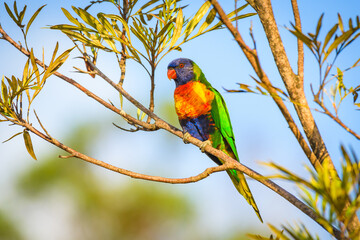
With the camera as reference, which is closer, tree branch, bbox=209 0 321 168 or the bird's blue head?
tree branch, bbox=209 0 321 168

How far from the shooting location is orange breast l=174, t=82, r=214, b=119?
2.00m

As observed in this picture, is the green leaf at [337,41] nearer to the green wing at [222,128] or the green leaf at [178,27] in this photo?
the green leaf at [178,27]

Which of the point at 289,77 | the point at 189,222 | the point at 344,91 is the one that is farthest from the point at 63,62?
the point at 189,222

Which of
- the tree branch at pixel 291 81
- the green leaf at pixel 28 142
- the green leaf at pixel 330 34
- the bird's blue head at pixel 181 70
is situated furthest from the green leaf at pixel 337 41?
the bird's blue head at pixel 181 70

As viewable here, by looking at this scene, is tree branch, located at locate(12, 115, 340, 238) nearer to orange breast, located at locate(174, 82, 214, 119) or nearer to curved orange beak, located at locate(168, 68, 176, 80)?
orange breast, located at locate(174, 82, 214, 119)

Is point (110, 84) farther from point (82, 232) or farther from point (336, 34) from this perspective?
point (82, 232)

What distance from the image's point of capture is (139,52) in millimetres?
1062

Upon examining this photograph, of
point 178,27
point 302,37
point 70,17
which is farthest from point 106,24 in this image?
point 302,37

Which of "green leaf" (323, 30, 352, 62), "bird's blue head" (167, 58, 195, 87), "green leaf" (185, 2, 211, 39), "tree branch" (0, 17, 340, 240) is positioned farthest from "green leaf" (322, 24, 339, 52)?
"bird's blue head" (167, 58, 195, 87)

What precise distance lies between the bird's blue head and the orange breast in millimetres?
100

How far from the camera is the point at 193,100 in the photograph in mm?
2029

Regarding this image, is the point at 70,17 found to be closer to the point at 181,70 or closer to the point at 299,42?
the point at 299,42

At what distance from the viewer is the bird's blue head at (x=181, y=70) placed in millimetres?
2229

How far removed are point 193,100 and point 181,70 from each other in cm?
33
